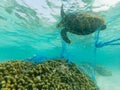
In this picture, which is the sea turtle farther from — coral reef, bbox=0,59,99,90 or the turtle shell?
coral reef, bbox=0,59,99,90

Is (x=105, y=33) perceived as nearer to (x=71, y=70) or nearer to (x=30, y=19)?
(x=30, y=19)

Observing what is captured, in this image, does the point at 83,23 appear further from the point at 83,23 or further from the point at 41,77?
the point at 41,77

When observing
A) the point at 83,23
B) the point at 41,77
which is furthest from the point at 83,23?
the point at 41,77

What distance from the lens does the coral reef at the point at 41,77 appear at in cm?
418

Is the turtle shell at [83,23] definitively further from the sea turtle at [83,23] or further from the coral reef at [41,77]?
the coral reef at [41,77]

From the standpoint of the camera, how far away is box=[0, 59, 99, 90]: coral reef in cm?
418

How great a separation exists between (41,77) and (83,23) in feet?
8.80

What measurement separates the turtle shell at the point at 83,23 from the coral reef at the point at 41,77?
1.43m

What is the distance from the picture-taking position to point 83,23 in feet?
20.7

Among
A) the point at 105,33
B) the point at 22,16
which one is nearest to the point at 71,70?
the point at 22,16

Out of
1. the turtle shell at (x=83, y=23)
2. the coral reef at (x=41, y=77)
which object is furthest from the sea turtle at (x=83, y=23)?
the coral reef at (x=41, y=77)

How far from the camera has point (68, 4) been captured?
16.7 meters

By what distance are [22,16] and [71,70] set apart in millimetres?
17958

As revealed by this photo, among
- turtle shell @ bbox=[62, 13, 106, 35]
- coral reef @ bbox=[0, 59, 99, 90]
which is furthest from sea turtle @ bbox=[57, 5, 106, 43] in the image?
coral reef @ bbox=[0, 59, 99, 90]
